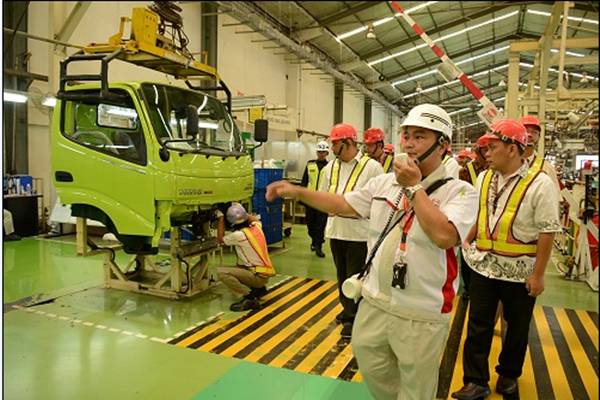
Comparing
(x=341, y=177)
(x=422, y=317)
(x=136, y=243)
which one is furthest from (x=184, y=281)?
(x=422, y=317)

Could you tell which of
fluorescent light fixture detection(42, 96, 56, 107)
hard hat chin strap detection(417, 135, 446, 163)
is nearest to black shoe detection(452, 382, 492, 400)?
hard hat chin strap detection(417, 135, 446, 163)

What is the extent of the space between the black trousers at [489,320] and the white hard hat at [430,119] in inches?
49.2

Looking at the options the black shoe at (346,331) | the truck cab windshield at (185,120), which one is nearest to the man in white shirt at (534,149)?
the black shoe at (346,331)

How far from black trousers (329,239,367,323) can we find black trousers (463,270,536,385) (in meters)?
0.97

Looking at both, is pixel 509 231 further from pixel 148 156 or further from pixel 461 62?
pixel 148 156

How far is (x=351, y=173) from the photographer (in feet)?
11.7

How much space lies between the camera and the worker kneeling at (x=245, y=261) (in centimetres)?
421

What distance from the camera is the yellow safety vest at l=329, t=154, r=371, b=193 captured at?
3.51 meters

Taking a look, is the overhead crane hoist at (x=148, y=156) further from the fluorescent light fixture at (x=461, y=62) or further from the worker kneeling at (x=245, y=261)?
the fluorescent light fixture at (x=461, y=62)

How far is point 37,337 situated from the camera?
3451mm

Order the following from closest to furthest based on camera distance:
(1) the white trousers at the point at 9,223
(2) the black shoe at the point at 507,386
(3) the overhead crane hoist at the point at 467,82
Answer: (3) the overhead crane hoist at the point at 467,82 → (2) the black shoe at the point at 507,386 → (1) the white trousers at the point at 9,223

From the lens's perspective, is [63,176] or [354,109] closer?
[354,109]

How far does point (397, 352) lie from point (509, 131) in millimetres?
1390

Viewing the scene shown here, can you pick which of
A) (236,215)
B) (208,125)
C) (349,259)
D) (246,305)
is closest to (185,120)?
(208,125)
